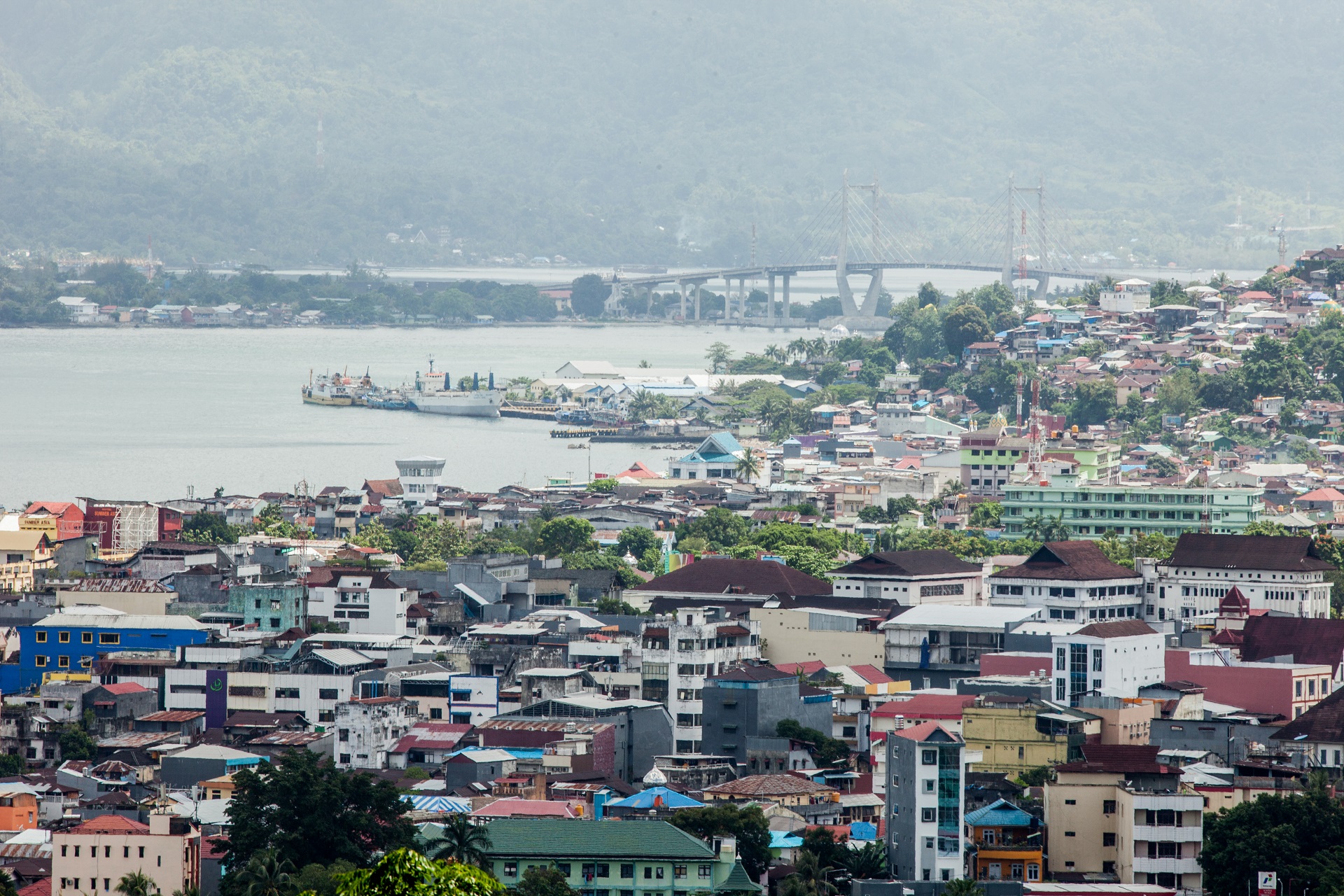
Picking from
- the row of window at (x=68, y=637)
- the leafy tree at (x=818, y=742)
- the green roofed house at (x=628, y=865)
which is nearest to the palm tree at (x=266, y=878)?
the green roofed house at (x=628, y=865)

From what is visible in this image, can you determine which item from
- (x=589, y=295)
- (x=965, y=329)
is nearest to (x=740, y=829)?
(x=965, y=329)

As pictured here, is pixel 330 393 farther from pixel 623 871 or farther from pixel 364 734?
pixel 623 871

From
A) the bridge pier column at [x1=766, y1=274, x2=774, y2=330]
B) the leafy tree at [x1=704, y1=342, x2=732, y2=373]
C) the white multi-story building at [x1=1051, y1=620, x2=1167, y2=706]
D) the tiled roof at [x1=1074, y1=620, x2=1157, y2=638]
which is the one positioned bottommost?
the white multi-story building at [x1=1051, y1=620, x2=1167, y2=706]

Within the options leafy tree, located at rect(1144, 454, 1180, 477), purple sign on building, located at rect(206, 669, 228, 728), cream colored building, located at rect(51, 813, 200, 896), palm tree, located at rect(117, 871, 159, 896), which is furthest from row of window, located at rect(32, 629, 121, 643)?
leafy tree, located at rect(1144, 454, 1180, 477)

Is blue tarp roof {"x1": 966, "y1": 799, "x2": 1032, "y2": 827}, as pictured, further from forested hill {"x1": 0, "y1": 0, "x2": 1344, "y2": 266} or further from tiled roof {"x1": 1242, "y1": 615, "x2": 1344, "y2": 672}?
forested hill {"x1": 0, "y1": 0, "x2": 1344, "y2": 266}

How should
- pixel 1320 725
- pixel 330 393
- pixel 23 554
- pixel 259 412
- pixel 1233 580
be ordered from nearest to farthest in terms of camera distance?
pixel 1320 725, pixel 1233 580, pixel 23 554, pixel 259 412, pixel 330 393
